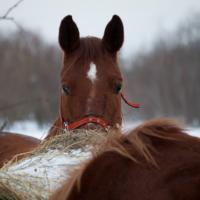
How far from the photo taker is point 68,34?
2.61 m

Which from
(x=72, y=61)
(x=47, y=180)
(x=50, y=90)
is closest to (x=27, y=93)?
(x=50, y=90)

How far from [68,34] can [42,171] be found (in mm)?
1723

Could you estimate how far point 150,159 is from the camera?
902mm

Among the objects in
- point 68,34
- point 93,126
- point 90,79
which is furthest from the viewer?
point 68,34

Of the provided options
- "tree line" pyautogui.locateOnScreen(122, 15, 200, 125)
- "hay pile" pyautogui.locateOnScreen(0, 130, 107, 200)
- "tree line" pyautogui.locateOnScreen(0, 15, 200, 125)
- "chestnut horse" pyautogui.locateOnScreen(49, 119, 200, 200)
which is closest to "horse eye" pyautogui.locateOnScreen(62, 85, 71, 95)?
"hay pile" pyautogui.locateOnScreen(0, 130, 107, 200)

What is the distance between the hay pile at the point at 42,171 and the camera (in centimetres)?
127

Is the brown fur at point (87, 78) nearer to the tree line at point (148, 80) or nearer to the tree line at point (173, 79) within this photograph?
the tree line at point (148, 80)

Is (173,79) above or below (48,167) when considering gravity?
below

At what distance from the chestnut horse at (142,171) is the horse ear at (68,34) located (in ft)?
5.94

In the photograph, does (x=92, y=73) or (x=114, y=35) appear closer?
(x=92, y=73)

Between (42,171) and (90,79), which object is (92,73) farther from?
(42,171)

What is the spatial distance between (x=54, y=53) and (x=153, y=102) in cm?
1048

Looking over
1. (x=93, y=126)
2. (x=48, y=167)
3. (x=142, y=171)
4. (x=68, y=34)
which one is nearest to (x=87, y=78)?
(x=93, y=126)

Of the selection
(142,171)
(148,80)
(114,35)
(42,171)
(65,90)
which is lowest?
(148,80)
